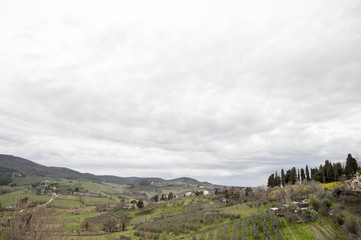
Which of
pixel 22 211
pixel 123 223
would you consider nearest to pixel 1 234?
pixel 22 211

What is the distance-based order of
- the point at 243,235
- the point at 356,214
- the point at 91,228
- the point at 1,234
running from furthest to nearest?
1. the point at 91,228
2. the point at 243,235
3. the point at 356,214
4. the point at 1,234

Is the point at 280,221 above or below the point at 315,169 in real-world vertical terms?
below

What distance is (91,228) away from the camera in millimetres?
79938

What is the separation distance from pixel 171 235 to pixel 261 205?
34745 mm

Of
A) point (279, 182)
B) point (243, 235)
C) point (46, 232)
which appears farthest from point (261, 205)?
point (46, 232)

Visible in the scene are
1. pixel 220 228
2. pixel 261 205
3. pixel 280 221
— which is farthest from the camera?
pixel 261 205

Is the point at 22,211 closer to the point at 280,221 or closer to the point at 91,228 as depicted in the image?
the point at 280,221

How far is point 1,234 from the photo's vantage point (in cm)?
987

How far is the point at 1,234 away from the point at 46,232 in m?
1.94

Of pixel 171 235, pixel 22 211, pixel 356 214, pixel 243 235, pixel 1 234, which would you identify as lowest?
pixel 171 235

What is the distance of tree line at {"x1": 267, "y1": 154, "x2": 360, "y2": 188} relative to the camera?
77963 mm

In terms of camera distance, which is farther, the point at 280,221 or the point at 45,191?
the point at 45,191

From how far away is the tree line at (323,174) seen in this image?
256 feet

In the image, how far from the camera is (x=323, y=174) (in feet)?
288
